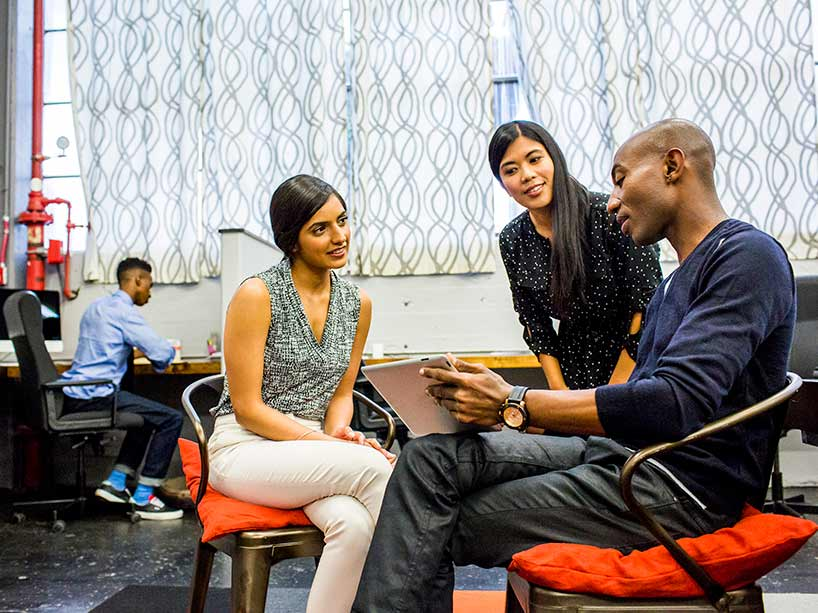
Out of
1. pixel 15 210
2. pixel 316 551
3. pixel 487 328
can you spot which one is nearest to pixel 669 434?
pixel 316 551

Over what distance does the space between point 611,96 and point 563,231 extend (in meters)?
2.35

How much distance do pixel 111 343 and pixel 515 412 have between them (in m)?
3.02

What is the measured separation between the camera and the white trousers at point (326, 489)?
141 centimetres

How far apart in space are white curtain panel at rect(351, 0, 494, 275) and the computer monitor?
1.73 m

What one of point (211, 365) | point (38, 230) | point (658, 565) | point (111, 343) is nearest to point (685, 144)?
point (658, 565)

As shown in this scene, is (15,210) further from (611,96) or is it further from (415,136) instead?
(611,96)

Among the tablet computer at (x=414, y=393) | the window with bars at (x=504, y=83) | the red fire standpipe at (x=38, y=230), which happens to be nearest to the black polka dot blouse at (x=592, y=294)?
the tablet computer at (x=414, y=393)

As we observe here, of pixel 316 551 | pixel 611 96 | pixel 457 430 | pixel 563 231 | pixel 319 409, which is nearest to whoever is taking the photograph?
pixel 457 430

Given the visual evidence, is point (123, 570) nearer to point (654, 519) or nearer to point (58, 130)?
point (654, 519)

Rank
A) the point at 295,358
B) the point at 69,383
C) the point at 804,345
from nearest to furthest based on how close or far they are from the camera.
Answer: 1. the point at 295,358
2. the point at 804,345
3. the point at 69,383

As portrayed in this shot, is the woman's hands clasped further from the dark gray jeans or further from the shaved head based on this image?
the shaved head

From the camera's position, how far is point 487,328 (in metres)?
4.15

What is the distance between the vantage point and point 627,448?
123cm

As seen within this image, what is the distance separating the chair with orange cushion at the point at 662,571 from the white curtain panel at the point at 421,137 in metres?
3.10
